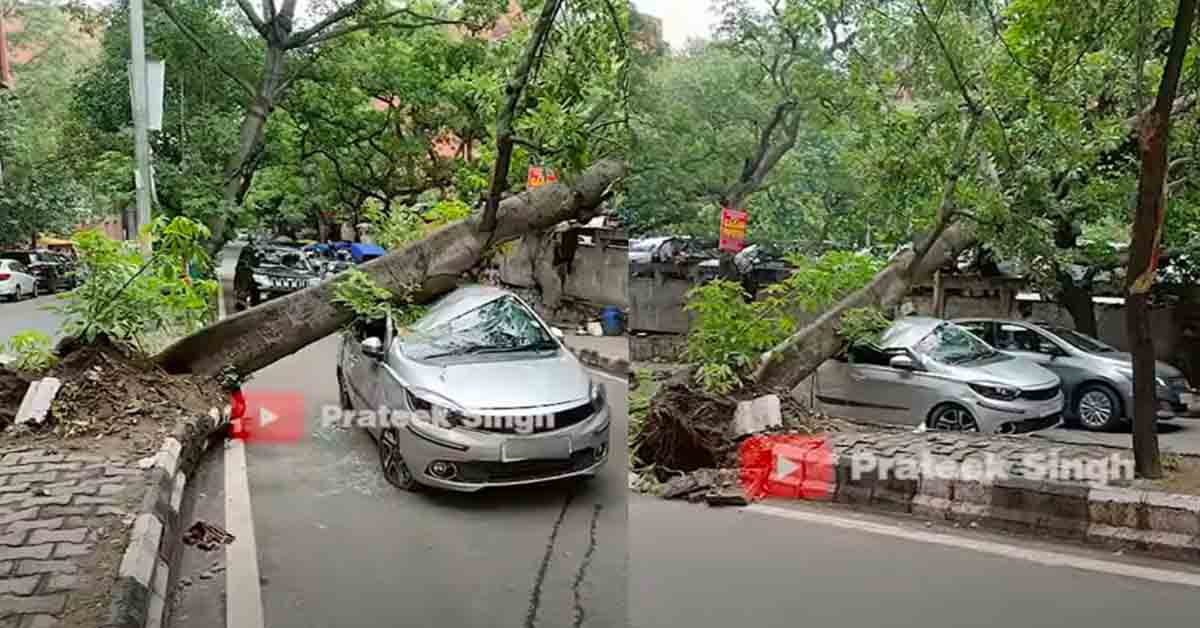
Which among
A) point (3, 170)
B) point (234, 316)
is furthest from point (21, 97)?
point (234, 316)

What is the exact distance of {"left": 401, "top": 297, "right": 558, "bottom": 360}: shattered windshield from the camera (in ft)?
4.30

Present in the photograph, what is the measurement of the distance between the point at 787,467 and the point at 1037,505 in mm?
494

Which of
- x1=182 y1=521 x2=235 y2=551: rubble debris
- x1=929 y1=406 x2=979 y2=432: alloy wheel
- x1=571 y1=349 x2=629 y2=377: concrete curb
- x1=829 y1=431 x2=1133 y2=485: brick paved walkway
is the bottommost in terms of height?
x1=182 y1=521 x2=235 y2=551: rubble debris

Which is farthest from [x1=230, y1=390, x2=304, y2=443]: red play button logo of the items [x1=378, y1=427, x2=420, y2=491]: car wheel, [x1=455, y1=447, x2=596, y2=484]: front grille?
[x1=455, y1=447, x2=596, y2=484]: front grille

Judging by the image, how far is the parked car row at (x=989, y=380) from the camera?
5.97 ft

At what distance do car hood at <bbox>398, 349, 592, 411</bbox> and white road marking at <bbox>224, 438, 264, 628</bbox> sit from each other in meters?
0.27

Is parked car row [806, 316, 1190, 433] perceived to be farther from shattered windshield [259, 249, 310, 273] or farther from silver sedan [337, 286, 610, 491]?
shattered windshield [259, 249, 310, 273]

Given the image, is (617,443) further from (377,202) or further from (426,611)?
(377,202)

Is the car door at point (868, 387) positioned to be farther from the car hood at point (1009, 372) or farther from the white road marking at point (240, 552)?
the white road marking at point (240, 552)

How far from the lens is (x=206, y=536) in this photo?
125cm

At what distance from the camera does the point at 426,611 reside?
1.26 m

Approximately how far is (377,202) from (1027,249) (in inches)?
50.9

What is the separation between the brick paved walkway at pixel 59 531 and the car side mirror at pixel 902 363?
1354 millimetres

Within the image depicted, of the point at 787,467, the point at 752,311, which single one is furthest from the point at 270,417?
the point at 787,467
